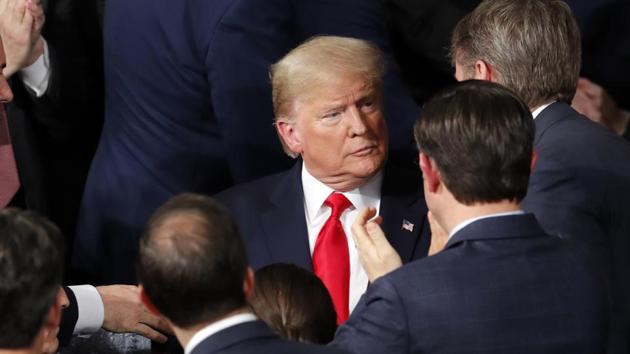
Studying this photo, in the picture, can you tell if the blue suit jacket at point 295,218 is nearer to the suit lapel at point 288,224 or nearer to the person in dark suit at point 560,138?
the suit lapel at point 288,224

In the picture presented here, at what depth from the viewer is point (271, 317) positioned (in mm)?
2836

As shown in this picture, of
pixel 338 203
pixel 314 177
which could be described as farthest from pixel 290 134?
pixel 338 203

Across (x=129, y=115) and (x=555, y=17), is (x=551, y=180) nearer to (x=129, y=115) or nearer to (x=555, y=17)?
(x=555, y=17)

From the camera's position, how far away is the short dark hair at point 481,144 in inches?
110

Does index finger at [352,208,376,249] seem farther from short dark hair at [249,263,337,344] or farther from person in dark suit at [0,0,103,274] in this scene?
person in dark suit at [0,0,103,274]

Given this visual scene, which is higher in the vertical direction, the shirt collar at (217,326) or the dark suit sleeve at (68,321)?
the shirt collar at (217,326)

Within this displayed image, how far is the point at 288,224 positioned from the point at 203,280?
1.26m

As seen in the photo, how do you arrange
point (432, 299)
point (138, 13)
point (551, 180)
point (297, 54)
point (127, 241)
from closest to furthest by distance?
point (432, 299) → point (551, 180) → point (297, 54) → point (138, 13) → point (127, 241)

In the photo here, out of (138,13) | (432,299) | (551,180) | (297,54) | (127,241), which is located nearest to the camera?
(432,299)

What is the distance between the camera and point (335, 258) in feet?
11.9

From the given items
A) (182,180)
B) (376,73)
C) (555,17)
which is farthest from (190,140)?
(555,17)

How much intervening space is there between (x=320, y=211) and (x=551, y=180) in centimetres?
66

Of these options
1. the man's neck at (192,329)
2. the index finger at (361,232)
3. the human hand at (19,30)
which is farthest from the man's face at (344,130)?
the man's neck at (192,329)

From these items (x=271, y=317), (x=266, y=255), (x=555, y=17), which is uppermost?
(x=555, y=17)
